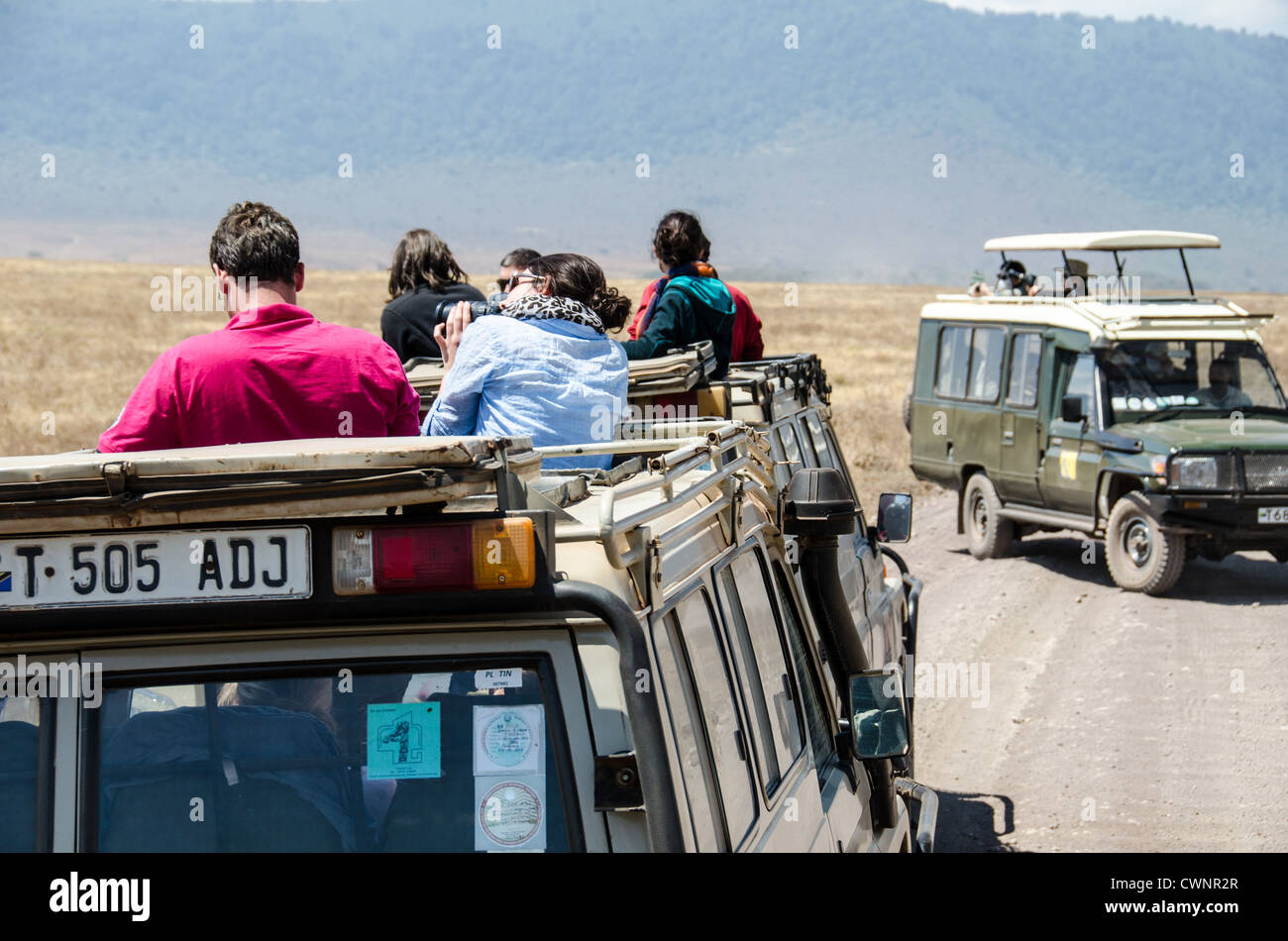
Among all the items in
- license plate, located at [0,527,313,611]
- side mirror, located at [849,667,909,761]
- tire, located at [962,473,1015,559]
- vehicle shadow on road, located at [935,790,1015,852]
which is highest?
license plate, located at [0,527,313,611]

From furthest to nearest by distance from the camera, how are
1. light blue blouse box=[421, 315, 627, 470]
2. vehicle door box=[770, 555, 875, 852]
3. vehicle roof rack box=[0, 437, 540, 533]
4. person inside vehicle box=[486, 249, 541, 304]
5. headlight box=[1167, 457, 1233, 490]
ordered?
headlight box=[1167, 457, 1233, 490], person inside vehicle box=[486, 249, 541, 304], light blue blouse box=[421, 315, 627, 470], vehicle door box=[770, 555, 875, 852], vehicle roof rack box=[0, 437, 540, 533]

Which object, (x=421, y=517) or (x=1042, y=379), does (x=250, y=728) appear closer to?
(x=421, y=517)

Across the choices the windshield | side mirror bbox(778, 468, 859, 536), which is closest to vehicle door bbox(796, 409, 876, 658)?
side mirror bbox(778, 468, 859, 536)

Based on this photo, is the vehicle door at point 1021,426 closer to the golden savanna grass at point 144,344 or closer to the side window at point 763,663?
the golden savanna grass at point 144,344

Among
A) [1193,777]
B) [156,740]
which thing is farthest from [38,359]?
[156,740]

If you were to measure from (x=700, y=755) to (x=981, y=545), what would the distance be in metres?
12.2

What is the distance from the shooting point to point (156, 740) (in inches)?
98.0

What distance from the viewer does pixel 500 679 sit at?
230 cm

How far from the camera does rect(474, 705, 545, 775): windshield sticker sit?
7.50ft

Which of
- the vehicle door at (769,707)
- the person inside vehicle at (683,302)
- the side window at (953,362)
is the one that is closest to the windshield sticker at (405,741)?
the vehicle door at (769,707)

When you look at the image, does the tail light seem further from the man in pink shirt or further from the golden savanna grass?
the golden savanna grass

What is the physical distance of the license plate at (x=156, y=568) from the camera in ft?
7.27

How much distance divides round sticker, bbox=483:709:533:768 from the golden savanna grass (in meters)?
6.23
